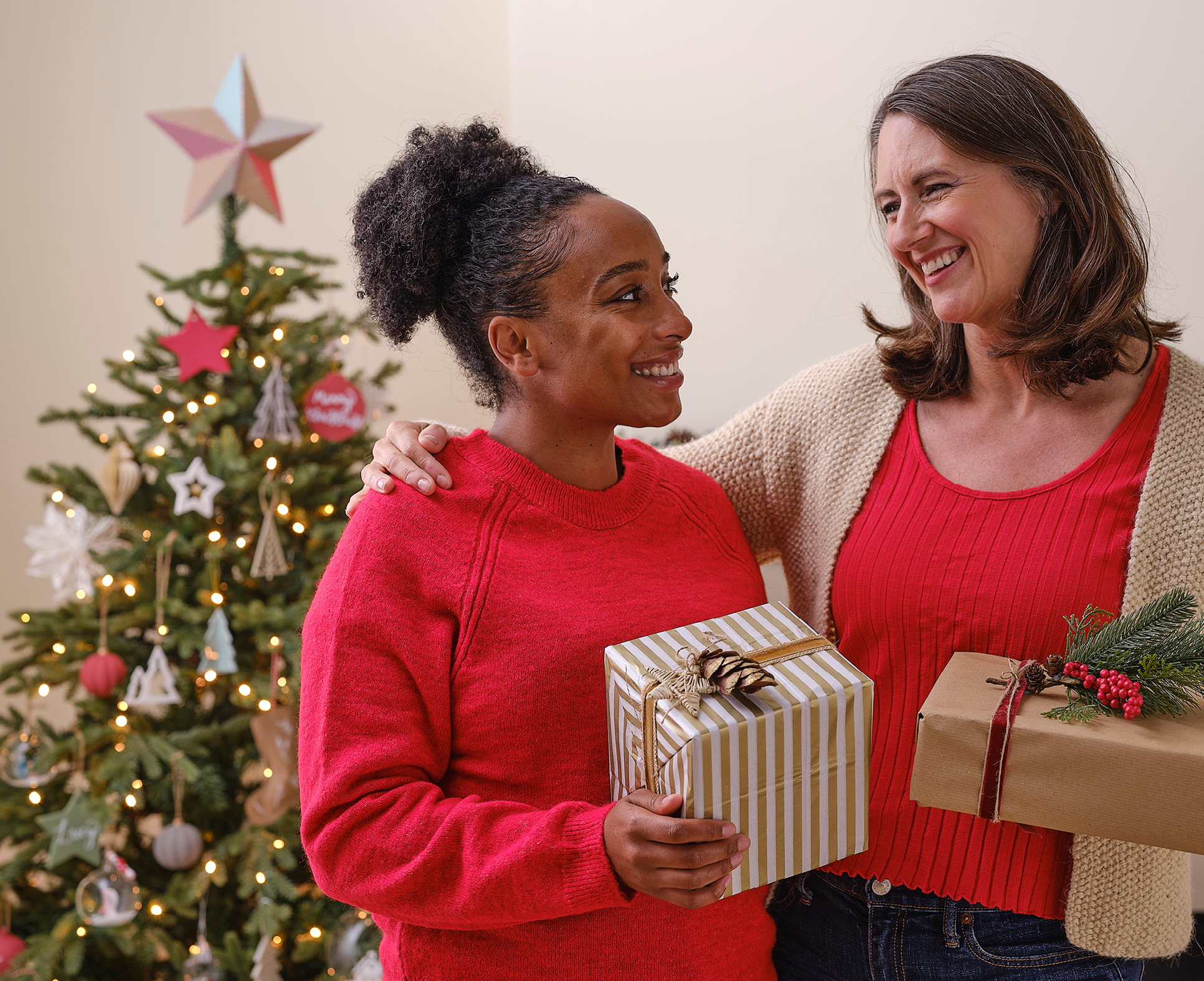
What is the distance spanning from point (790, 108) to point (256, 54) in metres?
1.86

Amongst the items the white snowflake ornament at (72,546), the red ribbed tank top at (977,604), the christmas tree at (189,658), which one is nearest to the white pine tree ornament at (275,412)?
the christmas tree at (189,658)

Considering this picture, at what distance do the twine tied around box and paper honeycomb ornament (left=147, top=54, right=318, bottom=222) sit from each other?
1.82 m

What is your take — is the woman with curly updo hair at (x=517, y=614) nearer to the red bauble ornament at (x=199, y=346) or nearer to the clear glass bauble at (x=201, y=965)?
the red bauble ornament at (x=199, y=346)

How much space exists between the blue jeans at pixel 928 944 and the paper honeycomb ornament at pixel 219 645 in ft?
4.51

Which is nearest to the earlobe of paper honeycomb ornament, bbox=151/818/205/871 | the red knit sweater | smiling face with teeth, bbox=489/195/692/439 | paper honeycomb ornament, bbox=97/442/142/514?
smiling face with teeth, bbox=489/195/692/439

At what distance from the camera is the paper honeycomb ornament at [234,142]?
2285 millimetres

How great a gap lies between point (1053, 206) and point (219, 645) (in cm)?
178

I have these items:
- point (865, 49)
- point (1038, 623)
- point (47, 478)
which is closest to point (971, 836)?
point (1038, 623)

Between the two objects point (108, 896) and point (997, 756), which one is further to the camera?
point (108, 896)

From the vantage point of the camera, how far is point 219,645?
2098 millimetres

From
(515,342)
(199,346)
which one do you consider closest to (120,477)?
(199,346)

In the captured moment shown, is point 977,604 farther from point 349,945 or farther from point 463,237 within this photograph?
point 349,945

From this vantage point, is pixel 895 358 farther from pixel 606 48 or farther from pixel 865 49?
pixel 606 48

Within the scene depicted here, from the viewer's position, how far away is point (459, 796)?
105 cm
